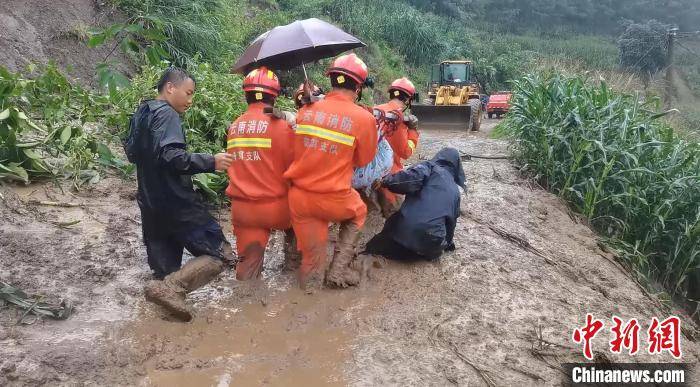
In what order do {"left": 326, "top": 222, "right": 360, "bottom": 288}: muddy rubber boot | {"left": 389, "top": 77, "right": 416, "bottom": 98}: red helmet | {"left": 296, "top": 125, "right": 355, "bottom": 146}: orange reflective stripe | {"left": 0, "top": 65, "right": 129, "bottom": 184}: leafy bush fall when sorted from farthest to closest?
{"left": 389, "top": 77, "right": 416, "bottom": 98}: red helmet
{"left": 0, "top": 65, "right": 129, "bottom": 184}: leafy bush
{"left": 326, "top": 222, "right": 360, "bottom": 288}: muddy rubber boot
{"left": 296, "top": 125, "right": 355, "bottom": 146}: orange reflective stripe

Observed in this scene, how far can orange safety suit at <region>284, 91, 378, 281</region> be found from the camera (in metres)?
3.86

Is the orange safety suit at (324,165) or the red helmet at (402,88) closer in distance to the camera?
the orange safety suit at (324,165)

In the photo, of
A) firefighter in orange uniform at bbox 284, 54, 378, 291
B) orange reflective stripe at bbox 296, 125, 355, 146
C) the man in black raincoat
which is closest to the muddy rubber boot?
firefighter in orange uniform at bbox 284, 54, 378, 291

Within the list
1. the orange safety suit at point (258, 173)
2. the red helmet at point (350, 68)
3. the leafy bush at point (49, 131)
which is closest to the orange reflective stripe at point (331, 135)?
the orange safety suit at point (258, 173)

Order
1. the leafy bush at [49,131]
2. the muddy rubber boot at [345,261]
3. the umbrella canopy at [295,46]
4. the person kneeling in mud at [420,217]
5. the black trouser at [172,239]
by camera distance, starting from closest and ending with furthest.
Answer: the black trouser at [172,239]
the muddy rubber boot at [345,261]
the person kneeling in mud at [420,217]
the umbrella canopy at [295,46]
the leafy bush at [49,131]

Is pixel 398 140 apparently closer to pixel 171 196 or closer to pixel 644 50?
pixel 171 196

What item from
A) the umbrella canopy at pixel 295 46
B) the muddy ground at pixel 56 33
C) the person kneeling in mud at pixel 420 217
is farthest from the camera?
the muddy ground at pixel 56 33

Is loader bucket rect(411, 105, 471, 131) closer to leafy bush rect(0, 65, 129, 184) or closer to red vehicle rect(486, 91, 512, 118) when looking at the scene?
red vehicle rect(486, 91, 512, 118)

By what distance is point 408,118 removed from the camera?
17.4 ft

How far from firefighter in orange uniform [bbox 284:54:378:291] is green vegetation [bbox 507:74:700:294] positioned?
382cm

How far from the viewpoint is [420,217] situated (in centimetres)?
433

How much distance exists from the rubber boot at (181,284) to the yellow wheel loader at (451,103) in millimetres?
11967

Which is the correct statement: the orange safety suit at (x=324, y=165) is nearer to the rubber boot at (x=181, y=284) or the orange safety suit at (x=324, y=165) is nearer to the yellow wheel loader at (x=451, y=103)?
the rubber boot at (x=181, y=284)

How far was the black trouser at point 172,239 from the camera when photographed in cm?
374
